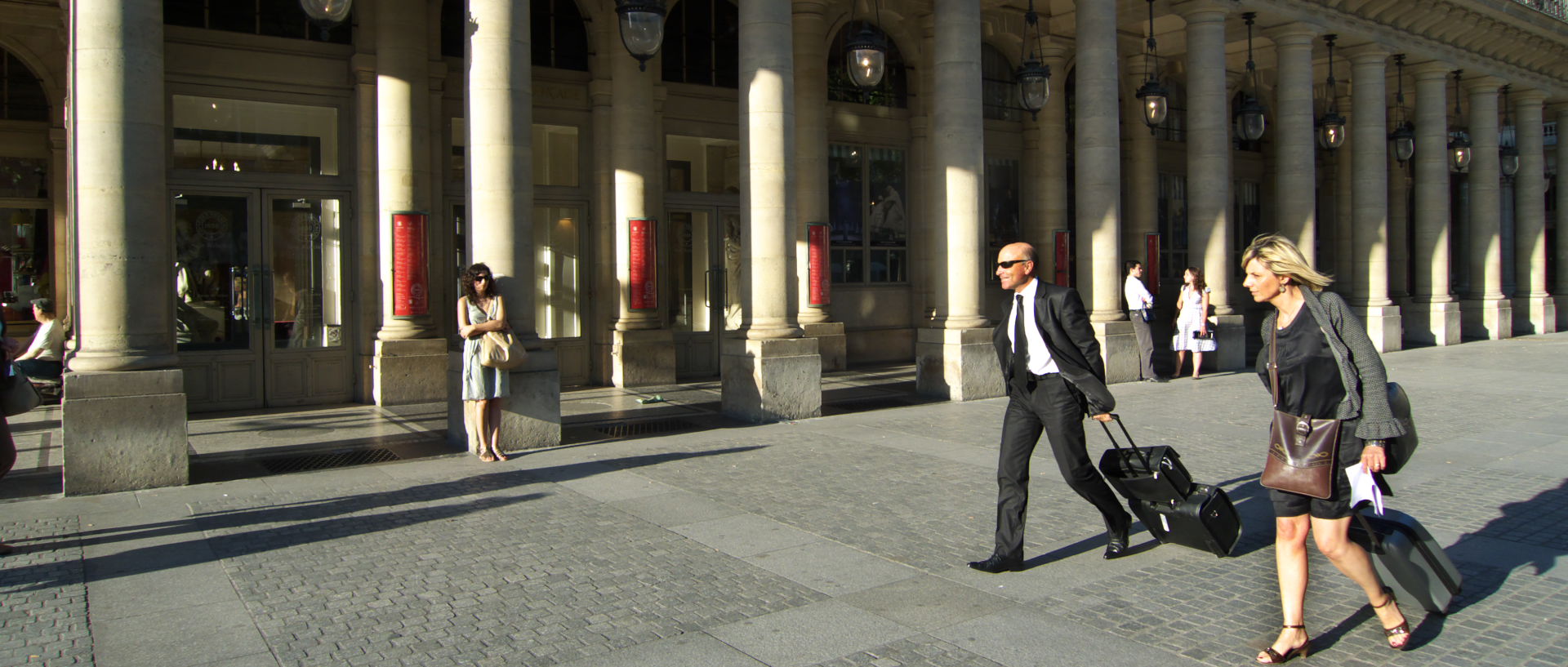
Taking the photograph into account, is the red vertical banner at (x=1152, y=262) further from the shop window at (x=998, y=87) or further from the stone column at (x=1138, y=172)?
the shop window at (x=998, y=87)

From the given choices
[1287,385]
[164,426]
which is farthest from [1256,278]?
[164,426]

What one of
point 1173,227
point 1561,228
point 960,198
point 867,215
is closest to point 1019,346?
point 960,198

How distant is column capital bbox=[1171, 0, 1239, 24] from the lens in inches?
668

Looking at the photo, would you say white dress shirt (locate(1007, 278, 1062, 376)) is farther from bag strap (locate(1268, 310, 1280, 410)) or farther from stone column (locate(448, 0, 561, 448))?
stone column (locate(448, 0, 561, 448))

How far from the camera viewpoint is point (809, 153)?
17.1 metres

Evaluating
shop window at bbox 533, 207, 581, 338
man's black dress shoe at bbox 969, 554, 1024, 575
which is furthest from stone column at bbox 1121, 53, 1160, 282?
man's black dress shoe at bbox 969, 554, 1024, 575

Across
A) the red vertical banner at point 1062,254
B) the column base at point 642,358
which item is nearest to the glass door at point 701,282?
the column base at point 642,358

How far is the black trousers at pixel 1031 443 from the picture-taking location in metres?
5.79

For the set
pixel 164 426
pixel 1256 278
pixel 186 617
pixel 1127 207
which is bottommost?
pixel 186 617

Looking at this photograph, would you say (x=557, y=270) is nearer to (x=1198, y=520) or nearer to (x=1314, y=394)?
(x=1198, y=520)

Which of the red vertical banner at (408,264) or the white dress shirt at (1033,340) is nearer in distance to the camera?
the white dress shirt at (1033,340)

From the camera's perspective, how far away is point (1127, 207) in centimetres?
2161

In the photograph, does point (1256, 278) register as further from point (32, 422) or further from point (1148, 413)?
point (32, 422)

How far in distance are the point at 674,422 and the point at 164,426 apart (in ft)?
16.5
